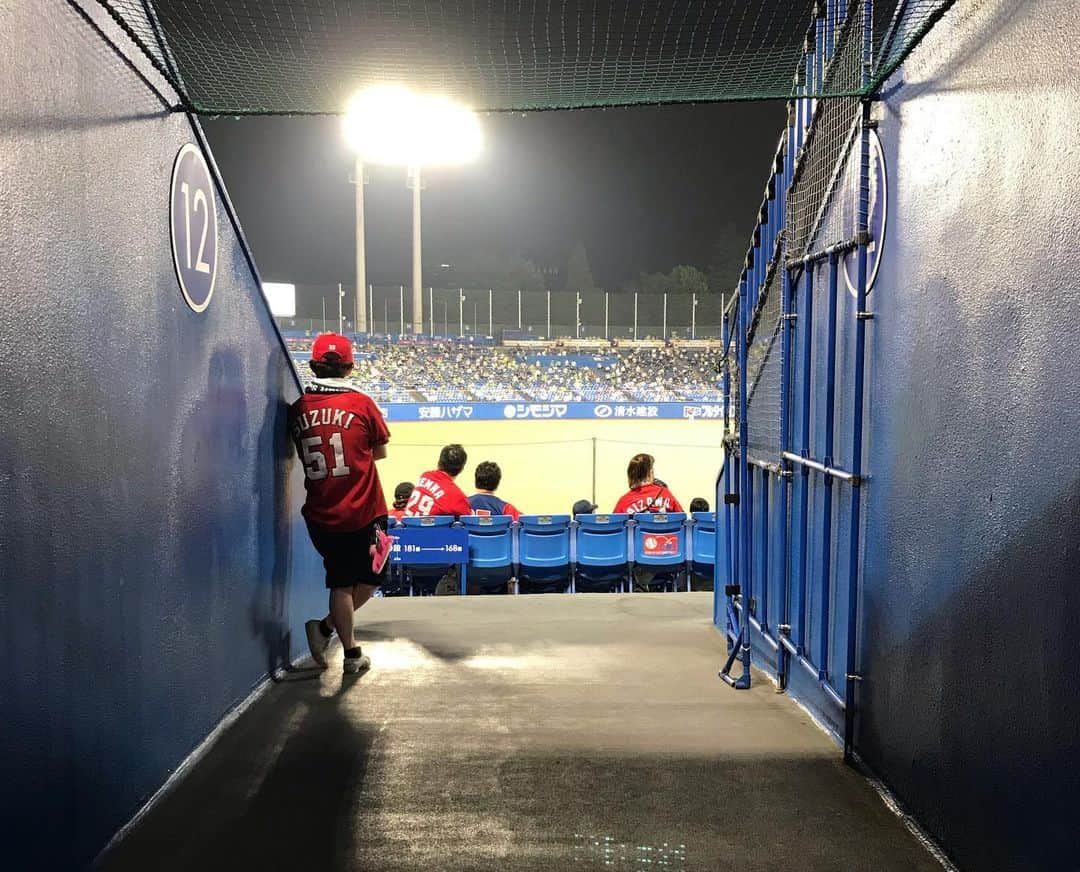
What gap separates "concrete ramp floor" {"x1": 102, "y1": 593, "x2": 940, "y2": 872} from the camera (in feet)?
7.93

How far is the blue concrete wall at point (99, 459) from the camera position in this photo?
1.89 metres

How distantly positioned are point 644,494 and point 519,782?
16.2 feet

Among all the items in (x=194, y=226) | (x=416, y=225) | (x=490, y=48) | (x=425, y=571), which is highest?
(x=416, y=225)

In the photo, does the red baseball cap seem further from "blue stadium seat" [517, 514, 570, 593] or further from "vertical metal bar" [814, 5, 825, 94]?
"blue stadium seat" [517, 514, 570, 593]

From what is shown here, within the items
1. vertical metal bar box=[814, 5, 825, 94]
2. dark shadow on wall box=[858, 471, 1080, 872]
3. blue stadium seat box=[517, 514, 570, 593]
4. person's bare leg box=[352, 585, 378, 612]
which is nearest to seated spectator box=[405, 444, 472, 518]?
blue stadium seat box=[517, 514, 570, 593]

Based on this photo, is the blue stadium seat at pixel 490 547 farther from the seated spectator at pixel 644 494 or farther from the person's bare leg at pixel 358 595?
the person's bare leg at pixel 358 595

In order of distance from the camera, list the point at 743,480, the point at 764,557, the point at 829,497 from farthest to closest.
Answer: the point at 743,480, the point at 764,557, the point at 829,497

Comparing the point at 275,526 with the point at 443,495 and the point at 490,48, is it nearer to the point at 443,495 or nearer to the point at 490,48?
the point at 490,48

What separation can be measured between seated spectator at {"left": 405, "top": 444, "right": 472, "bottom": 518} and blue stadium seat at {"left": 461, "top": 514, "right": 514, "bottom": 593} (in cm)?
13

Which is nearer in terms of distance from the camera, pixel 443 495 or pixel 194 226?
pixel 194 226

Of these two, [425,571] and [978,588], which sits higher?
[978,588]

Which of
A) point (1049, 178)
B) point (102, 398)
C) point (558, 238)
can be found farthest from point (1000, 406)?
point (558, 238)

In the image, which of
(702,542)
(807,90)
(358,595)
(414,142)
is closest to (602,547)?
(702,542)

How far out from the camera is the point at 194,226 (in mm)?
3109
